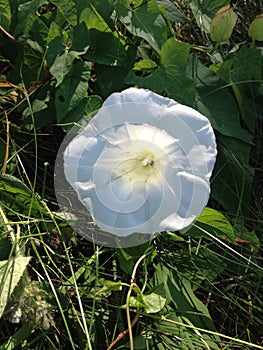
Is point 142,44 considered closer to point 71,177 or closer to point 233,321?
point 71,177

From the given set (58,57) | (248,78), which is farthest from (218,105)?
(58,57)

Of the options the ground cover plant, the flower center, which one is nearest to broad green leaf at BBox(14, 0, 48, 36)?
the ground cover plant

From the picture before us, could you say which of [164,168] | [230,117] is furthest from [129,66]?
[164,168]

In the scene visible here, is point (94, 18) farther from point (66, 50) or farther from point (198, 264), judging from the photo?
point (198, 264)

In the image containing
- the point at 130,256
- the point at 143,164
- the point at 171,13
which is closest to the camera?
the point at 143,164

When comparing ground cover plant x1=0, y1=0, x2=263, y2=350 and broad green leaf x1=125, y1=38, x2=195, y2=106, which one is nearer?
ground cover plant x1=0, y1=0, x2=263, y2=350

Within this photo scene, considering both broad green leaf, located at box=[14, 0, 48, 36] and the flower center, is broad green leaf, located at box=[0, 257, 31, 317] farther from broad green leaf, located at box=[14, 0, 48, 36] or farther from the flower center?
broad green leaf, located at box=[14, 0, 48, 36]

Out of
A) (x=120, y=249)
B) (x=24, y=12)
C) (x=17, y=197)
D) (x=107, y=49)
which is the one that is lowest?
(x=120, y=249)
